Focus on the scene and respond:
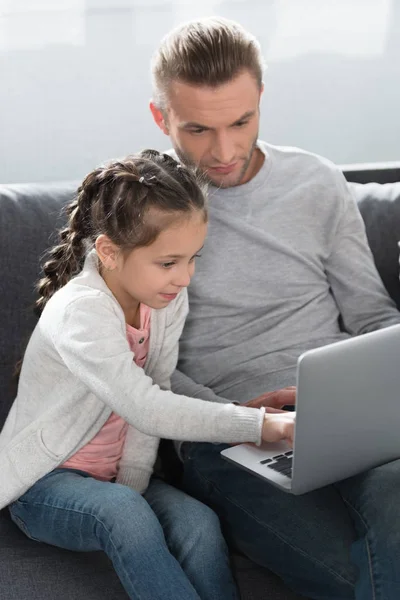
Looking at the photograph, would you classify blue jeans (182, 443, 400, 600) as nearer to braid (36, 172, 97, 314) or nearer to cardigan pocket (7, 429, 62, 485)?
cardigan pocket (7, 429, 62, 485)

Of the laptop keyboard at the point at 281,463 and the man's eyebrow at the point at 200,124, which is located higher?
the man's eyebrow at the point at 200,124

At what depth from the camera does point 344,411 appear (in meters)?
1.37

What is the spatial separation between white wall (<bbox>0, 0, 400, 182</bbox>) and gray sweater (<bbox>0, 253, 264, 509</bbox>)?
76cm

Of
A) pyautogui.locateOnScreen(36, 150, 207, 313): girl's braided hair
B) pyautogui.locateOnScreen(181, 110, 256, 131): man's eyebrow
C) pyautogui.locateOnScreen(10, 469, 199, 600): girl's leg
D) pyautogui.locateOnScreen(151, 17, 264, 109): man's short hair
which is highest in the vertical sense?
pyautogui.locateOnScreen(151, 17, 264, 109): man's short hair

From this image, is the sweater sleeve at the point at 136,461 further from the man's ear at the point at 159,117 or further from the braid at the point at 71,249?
the man's ear at the point at 159,117

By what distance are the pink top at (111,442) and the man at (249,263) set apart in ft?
0.44

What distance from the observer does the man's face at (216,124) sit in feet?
5.95

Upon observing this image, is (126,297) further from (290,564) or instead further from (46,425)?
(290,564)

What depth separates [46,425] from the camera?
5.40 ft

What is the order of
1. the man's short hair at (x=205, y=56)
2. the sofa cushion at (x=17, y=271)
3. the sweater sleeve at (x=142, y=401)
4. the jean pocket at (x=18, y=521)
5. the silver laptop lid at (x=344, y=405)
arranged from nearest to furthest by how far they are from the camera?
the silver laptop lid at (x=344, y=405)
the sweater sleeve at (x=142, y=401)
the jean pocket at (x=18, y=521)
the man's short hair at (x=205, y=56)
the sofa cushion at (x=17, y=271)

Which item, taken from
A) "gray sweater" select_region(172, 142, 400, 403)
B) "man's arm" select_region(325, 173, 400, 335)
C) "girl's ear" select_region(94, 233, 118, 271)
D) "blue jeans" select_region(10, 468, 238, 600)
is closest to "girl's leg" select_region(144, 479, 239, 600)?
"blue jeans" select_region(10, 468, 238, 600)

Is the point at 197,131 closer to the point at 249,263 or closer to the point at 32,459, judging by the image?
the point at 249,263

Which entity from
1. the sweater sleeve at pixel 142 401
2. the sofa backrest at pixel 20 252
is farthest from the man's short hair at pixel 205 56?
the sweater sleeve at pixel 142 401

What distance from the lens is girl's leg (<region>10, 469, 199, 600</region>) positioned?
4.71ft
